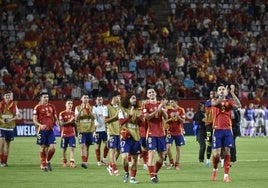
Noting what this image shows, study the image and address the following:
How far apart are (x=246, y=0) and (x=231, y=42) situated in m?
5.22

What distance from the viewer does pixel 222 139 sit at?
2417cm

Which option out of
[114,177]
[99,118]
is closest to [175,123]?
[99,118]

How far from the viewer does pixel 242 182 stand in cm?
2389

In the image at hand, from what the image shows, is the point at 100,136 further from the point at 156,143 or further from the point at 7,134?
the point at 156,143

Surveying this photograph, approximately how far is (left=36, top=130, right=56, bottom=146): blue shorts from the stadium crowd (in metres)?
24.5

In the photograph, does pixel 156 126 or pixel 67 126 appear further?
pixel 67 126

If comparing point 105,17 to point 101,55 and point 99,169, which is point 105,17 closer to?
point 101,55

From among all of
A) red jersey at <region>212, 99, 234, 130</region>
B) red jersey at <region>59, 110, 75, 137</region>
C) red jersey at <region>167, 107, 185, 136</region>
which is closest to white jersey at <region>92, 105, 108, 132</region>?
red jersey at <region>59, 110, 75, 137</region>

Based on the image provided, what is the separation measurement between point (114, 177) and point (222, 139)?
350 centimetres

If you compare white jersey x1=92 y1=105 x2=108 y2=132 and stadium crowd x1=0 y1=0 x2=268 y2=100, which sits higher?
stadium crowd x1=0 y1=0 x2=268 y2=100

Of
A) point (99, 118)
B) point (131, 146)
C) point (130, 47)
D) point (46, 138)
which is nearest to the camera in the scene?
point (131, 146)

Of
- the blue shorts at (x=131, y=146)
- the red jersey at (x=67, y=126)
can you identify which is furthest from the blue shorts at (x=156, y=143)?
the red jersey at (x=67, y=126)

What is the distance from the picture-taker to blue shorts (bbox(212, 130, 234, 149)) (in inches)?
947

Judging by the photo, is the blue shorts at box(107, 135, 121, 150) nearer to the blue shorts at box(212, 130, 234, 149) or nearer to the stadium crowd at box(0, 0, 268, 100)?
the blue shorts at box(212, 130, 234, 149)
